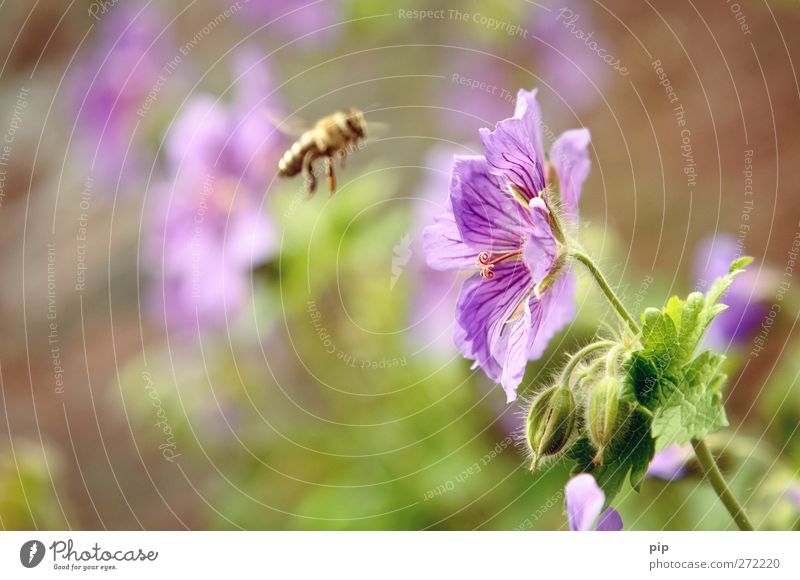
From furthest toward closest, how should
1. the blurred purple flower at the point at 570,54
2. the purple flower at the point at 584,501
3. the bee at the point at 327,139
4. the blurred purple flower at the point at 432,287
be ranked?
the blurred purple flower at the point at 570,54 < the blurred purple flower at the point at 432,287 < the bee at the point at 327,139 < the purple flower at the point at 584,501

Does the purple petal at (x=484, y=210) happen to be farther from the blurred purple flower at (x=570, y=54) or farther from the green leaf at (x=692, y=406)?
the blurred purple flower at (x=570, y=54)

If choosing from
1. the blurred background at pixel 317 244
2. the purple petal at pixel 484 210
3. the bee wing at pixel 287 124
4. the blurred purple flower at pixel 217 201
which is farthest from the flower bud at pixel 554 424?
the blurred purple flower at pixel 217 201

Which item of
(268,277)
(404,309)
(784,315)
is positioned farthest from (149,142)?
(784,315)

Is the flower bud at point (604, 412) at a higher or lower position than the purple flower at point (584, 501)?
higher

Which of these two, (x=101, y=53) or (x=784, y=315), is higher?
(x=101, y=53)

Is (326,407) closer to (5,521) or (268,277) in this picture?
(268,277)
